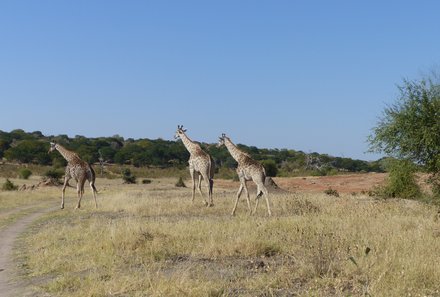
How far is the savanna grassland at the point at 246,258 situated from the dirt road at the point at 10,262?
0.76 ft

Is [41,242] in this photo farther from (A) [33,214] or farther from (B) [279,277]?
(A) [33,214]

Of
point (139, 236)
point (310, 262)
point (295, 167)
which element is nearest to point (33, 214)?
point (139, 236)

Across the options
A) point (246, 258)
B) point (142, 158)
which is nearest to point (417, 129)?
point (246, 258)

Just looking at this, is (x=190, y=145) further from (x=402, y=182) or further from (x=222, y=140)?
(x=402, y=182)

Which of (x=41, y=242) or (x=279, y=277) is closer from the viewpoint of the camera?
(x=279, y=277)

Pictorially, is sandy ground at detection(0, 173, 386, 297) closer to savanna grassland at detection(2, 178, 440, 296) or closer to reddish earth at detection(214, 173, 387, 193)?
reddish earth at detection(214, 173, 387, 193)

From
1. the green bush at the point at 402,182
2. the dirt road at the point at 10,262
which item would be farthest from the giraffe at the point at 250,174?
the green bush at the point at 402,182

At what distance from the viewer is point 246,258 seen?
9.80 m

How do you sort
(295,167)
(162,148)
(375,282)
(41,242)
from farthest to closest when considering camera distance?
(162,148)
(295,167)
(41,242)
(375,282)

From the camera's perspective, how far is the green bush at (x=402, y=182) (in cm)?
2305

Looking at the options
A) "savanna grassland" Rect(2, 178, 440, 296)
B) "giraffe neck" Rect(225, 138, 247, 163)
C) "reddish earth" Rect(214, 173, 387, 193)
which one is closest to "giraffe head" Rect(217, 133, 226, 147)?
"giraffe neck" Rect(225, 138, 247, 163)

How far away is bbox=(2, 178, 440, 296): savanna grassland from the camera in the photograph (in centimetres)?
728

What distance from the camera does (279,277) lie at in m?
7.75

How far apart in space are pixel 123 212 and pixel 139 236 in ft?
28.5
